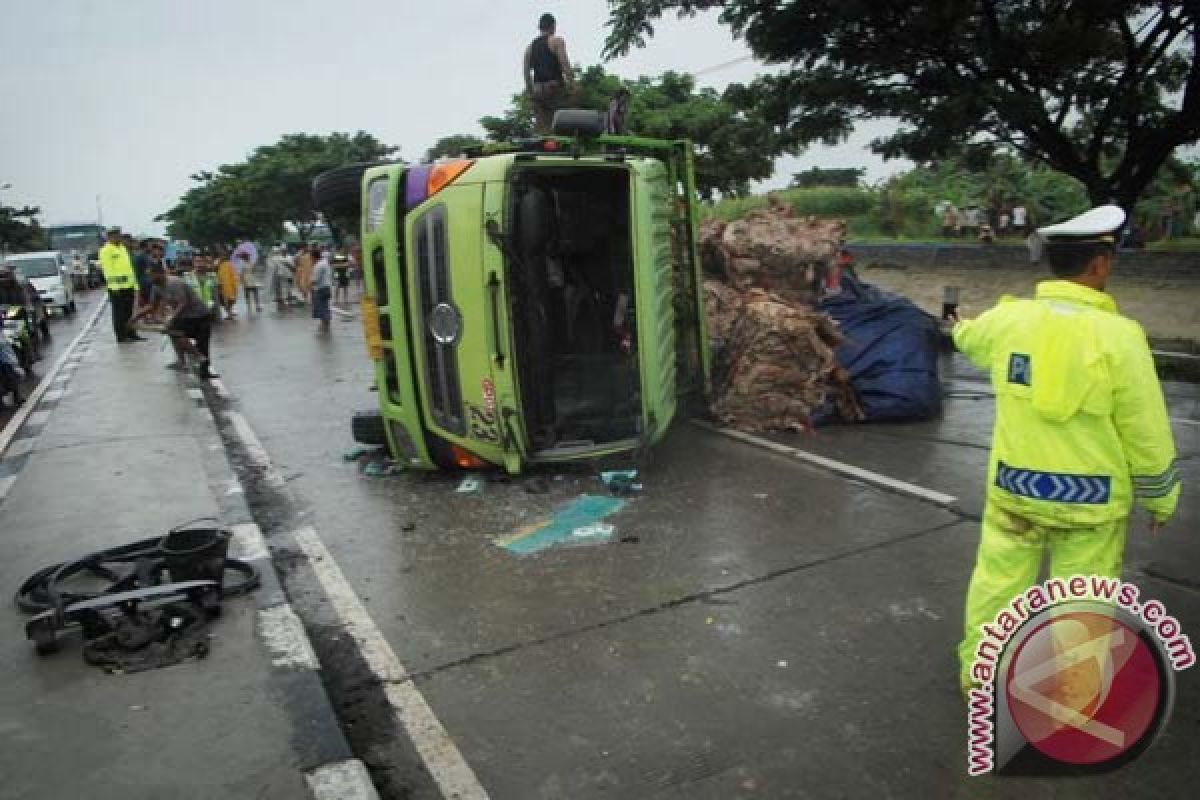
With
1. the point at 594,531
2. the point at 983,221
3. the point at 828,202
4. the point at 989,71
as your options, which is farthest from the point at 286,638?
the point at 828,202

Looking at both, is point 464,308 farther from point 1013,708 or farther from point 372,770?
point 1013,708

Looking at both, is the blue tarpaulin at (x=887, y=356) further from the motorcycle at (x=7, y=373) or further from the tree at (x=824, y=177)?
the tree at (x=824, y=177)

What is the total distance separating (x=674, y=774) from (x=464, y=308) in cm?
359

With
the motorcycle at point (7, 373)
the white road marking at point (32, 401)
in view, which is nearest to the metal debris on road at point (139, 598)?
the white road marking at point (32, 401)

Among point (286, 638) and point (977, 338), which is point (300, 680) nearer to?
point (286, 638)

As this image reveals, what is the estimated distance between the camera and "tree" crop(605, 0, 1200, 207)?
362 inches

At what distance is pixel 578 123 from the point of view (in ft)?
21.6

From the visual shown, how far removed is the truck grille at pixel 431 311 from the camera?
5805 mm

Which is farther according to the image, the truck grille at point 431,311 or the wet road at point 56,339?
the wet road at point 56,339

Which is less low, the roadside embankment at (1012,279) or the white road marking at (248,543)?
the roadside embankment at (1012,279)

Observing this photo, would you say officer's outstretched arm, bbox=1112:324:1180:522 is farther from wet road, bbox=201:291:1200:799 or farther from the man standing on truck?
the man standing on truck

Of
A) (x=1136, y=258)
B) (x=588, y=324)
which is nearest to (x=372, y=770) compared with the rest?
(x=588, y=324)

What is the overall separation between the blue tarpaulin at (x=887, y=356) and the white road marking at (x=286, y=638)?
16.4 feet

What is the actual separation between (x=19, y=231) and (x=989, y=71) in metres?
51.0
